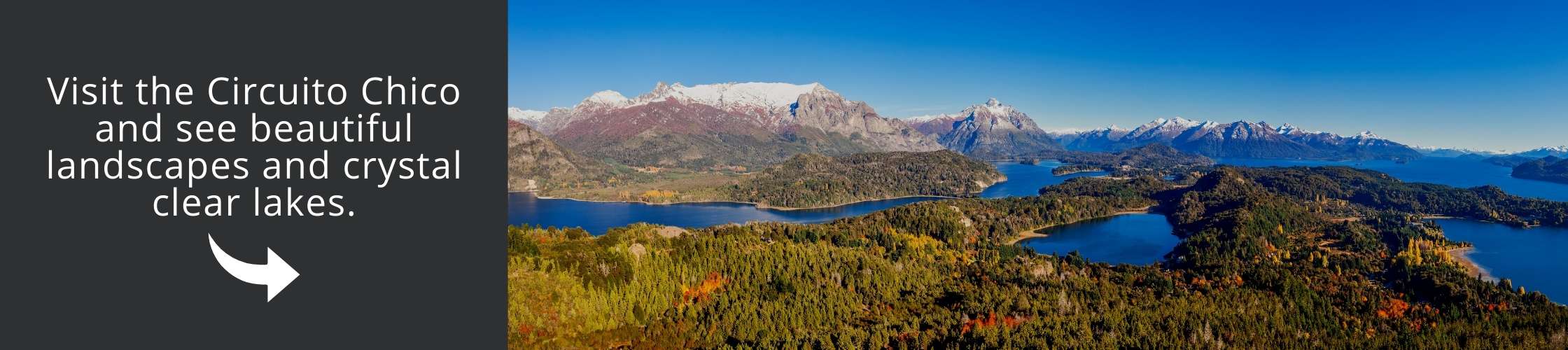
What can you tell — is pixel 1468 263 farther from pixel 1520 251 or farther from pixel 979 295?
pixel 979 295

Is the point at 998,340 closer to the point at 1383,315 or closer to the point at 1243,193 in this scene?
the point at 1383,315

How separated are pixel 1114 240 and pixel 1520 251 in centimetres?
6658

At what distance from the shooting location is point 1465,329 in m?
62.0

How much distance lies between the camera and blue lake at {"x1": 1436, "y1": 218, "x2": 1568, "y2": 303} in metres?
98.4

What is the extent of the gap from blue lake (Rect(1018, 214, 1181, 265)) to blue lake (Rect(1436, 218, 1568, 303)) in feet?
145

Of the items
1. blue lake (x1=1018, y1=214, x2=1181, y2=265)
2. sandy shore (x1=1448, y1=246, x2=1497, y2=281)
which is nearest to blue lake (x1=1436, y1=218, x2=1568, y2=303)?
sandy shore (x1=1448, y1=246, x2=1497, y2=281)

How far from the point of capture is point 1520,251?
122m

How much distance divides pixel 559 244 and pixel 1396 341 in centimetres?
7584
